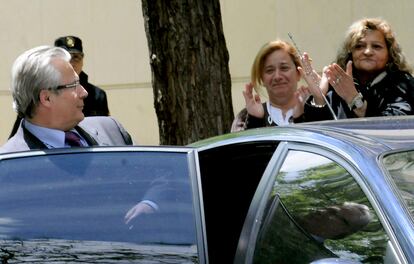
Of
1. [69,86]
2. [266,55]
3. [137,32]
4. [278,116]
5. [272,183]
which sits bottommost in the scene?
[272,183]

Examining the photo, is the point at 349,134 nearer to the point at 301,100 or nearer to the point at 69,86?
the point at 69,86

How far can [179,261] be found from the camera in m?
3.25

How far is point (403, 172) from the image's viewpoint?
121 inches

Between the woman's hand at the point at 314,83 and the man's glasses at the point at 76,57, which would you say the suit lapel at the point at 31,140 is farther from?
the man's glasses at the point at 76,57

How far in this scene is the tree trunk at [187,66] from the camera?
654 cm

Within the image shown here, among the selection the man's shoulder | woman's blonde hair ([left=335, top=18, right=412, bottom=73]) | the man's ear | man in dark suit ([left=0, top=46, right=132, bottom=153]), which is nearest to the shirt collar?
man in dark suit ([left=0, top=46, right=132, bottom=153])

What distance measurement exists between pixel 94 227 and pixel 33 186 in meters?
0.35

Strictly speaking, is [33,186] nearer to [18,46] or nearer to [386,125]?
[386,125]

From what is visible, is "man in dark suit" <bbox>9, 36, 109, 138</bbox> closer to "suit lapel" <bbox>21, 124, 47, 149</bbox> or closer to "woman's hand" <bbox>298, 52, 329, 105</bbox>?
"woman's hand" <bbox>298, 52, 329, 105</bbox>

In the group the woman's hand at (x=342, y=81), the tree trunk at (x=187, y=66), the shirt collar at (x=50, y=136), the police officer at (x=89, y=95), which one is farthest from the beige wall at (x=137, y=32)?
the shirt collar at (x=50, y=136)

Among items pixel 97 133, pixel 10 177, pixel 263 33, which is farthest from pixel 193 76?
pixel 263 33

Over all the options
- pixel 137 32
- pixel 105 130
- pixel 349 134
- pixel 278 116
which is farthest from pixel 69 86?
pixel 137 32

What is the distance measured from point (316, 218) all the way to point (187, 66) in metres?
3.46

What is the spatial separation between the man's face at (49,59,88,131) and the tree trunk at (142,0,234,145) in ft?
7.36
